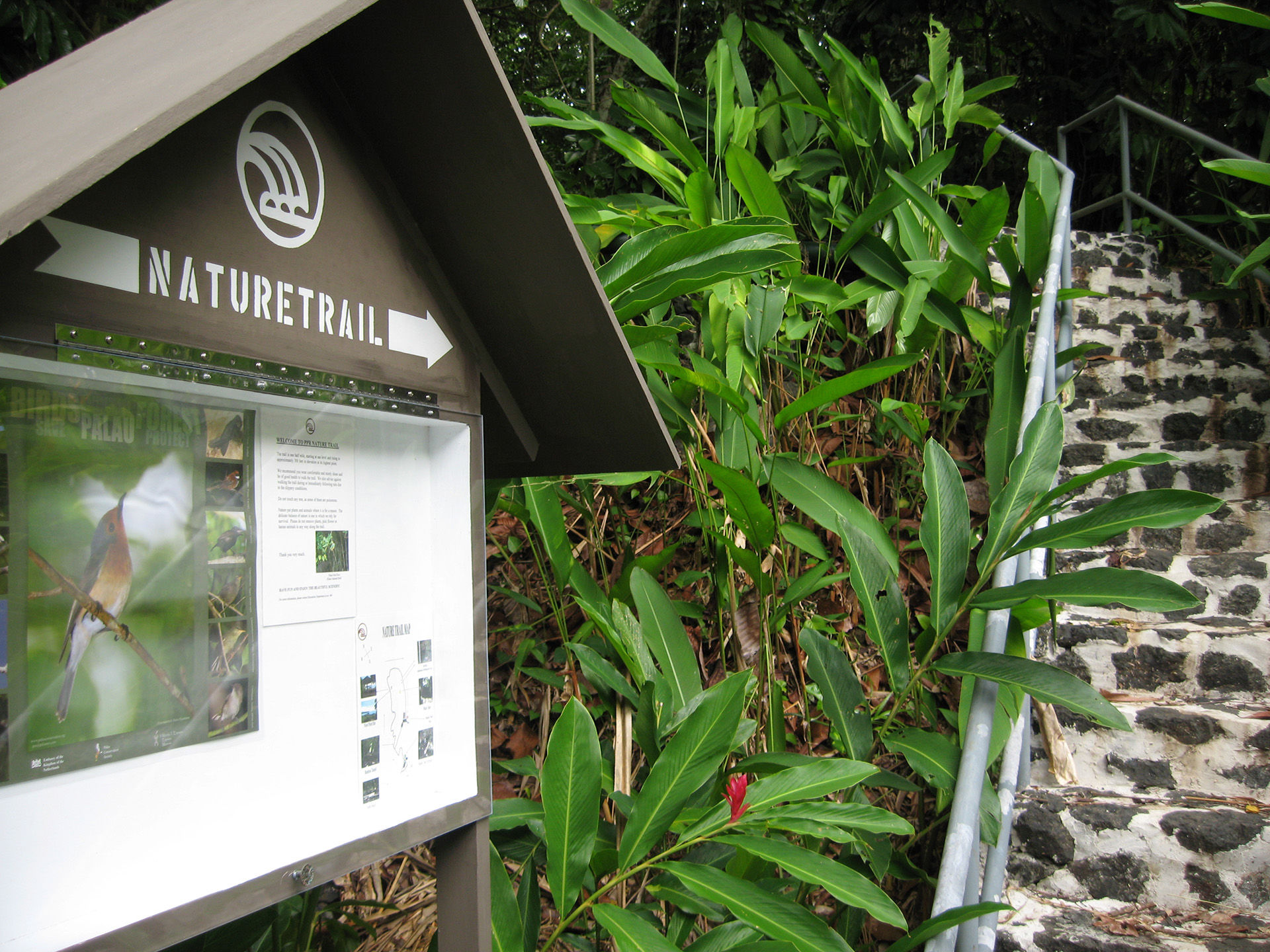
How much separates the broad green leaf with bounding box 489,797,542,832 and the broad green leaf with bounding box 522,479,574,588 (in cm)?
47

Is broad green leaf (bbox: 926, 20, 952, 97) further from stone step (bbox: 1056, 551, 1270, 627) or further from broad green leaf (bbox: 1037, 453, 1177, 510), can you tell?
→ broad green leaf (bbox: 1037, 453, 1177, 510)

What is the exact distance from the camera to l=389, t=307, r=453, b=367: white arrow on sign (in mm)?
760

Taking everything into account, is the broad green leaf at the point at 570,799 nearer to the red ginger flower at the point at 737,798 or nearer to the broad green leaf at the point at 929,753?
the red ginger flower at the point at 737,798

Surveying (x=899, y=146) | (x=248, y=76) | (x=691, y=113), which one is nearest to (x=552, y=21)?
(x=691, y=113)

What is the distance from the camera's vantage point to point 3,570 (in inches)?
20.4

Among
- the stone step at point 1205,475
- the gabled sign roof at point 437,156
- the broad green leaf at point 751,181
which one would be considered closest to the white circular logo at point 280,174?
the gabled sign roof at point 437,156

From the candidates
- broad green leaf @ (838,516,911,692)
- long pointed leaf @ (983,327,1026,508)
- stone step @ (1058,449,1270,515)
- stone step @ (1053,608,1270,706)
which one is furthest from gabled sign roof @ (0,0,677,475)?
stone step @ (1058,449,1270,515)

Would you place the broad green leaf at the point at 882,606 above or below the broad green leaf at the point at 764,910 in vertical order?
above

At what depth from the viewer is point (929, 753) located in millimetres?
1197

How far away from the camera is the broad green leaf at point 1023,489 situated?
1.12m

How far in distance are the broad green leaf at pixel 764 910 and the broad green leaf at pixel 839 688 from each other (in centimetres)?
35

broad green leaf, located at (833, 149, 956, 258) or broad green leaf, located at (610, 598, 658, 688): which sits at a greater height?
broad green leaf, located at (833, 149, 956, 258)

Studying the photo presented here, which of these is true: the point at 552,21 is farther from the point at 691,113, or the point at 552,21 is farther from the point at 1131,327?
the point at 1131,327

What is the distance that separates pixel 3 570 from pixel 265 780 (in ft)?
0.80
